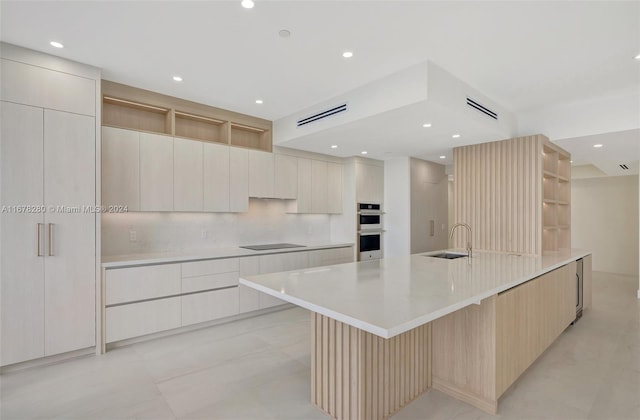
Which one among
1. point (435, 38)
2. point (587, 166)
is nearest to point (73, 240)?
point (435, 38)

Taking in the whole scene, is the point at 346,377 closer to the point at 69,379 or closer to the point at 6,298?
the point at 69,379

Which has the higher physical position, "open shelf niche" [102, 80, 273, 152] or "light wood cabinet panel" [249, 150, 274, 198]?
"open shelf niche" [102, 80, 273, 152]

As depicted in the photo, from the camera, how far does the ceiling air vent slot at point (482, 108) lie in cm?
337

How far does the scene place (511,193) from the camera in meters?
4.14

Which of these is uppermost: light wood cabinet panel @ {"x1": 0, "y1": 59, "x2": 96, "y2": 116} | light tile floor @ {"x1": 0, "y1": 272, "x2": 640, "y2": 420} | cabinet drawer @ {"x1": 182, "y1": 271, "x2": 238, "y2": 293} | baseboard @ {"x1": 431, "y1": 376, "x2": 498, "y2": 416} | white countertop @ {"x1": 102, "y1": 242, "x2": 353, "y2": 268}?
light wood cabinet panel @ {"x1": 0, "y1": 59, "x2": 96, "y2": 116}

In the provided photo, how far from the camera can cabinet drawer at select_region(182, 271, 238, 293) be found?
3.61m

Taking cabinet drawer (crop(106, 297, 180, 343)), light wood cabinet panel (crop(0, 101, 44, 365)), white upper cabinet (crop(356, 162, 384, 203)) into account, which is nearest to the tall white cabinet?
light wood cabinet panel (crop(0, 101, 44, 365))

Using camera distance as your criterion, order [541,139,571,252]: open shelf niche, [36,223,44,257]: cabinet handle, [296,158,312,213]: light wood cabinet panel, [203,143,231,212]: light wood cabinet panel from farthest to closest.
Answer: [296,158,312,213]: light wood cabinet panel < [541,139,571,252]: open shelf niche < [203,143,231,212]: light wood cabinet panel < [36,223,44,257]: cabinet handle

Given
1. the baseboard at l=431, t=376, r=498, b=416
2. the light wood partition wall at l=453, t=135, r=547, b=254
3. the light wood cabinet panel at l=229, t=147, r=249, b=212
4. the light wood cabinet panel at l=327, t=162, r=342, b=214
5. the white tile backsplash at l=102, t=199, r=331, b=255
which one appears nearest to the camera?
the baseboard at l=431, t=376, r=498, b=416

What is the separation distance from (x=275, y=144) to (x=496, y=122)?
2.87 metres

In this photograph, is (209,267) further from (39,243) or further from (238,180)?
(39,243)

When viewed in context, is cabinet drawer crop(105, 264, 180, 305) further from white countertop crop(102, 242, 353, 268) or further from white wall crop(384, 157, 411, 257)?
white wall crop(384, 157, 411, 257)

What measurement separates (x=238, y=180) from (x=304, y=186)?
115 cm

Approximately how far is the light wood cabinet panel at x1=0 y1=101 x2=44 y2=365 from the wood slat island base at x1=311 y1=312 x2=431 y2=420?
7.90ft
